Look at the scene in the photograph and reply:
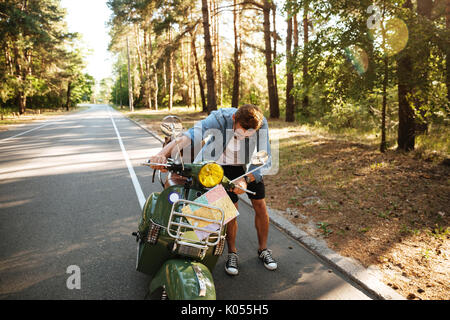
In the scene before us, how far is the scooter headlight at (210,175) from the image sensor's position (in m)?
2.11

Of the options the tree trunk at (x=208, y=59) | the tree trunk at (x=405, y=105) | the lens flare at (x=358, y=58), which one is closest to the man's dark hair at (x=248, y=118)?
the tree trunk at (x=405, y=105)

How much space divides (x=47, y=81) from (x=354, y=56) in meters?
37.2

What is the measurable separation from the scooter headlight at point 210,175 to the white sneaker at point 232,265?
1.42m

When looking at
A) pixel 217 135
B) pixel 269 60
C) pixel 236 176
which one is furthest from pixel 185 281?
pixel 269 60

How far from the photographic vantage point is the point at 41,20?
88.8ft

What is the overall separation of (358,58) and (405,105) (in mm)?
1814

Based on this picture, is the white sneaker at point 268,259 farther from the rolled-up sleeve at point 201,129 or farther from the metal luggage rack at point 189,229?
the rolled-up sleeve at point 201,129

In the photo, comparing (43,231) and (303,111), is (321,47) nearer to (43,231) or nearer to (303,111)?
(43,231)

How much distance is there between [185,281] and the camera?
1988 millimetres

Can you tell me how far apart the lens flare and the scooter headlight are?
701 centimetres

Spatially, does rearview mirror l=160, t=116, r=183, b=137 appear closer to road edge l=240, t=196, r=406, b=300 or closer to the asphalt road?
the asphalt road

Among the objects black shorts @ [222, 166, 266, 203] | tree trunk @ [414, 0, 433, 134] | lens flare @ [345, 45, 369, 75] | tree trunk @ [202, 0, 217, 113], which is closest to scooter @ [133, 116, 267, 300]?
black shorts @ [222, 166, 266, 203]

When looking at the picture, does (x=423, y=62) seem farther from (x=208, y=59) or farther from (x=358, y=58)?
(x=208, y=59)
